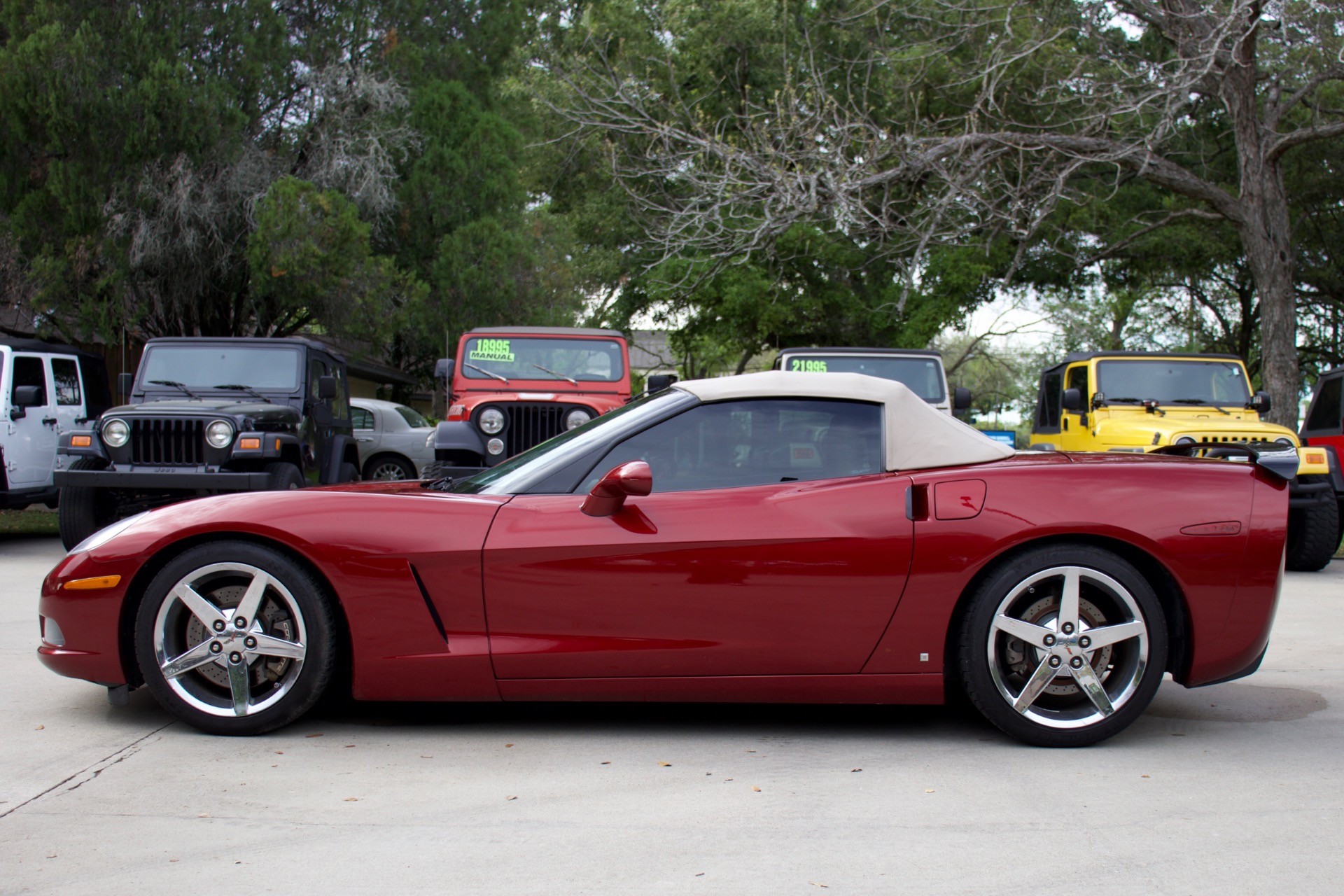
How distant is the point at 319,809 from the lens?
3.49 metres

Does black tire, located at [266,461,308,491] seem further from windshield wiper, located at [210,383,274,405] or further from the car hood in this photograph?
windshield wiper, located at [210,383,274,405]

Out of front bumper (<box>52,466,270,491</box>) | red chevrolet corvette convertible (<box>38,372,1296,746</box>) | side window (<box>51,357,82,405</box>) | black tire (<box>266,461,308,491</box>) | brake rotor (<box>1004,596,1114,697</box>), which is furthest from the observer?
side window (<box>51,357,82,405</box>)

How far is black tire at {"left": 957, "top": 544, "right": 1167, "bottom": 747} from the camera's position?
4.16m

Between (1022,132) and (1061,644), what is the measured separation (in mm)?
18471

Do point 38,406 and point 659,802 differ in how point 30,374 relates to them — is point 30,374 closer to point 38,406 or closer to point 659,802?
point 38,406

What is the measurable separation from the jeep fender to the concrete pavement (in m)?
5.42

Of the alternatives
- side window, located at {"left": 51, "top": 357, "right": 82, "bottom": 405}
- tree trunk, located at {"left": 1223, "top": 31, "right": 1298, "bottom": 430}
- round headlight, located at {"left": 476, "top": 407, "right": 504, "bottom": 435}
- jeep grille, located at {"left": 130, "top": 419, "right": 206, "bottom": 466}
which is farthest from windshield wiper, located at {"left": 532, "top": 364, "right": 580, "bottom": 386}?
tree trunk, located at {"left": 1223, "top": 31, "right": 1298, "bottom": 430}

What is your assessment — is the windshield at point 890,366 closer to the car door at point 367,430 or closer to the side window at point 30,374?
the car door at point 367,430

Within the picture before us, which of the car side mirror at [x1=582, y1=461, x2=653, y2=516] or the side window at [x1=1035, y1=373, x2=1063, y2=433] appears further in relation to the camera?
the side window at [x1=1035, y1=373, x2=1063, y2=433]

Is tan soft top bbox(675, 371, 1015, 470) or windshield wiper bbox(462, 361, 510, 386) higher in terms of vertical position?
windshield wiper bbox(462, 361, 510, 386)

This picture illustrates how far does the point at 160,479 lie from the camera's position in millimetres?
9547

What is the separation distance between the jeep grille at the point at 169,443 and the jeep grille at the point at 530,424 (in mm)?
2655

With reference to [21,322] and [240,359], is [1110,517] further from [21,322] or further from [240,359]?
[21,322]

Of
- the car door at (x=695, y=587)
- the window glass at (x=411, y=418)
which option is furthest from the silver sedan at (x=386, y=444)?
the car door at (x=695, y=587)
